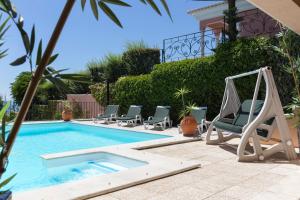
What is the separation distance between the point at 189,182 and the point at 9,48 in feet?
12.0

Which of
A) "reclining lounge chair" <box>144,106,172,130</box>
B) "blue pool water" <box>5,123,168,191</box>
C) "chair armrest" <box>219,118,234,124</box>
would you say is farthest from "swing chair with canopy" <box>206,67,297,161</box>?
"reclining lounge chair" <box>144,106,172,130</box>

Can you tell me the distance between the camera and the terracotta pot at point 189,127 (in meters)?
9.21

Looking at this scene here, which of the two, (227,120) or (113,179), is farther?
(227,120)

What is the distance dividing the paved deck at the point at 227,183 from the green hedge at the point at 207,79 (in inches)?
168

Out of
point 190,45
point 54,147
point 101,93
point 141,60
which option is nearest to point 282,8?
point 54,147

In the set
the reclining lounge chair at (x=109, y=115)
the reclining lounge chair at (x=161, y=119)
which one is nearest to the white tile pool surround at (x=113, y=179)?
the reclining lounge chair at (x=161, y=119)

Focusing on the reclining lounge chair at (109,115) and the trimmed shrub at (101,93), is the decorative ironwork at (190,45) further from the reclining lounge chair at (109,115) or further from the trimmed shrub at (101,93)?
the trimmed shrub at (101,93)

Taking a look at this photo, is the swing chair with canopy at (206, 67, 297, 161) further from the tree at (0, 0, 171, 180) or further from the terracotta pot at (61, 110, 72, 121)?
the terracotta pot at (61, 110, 72, 121)

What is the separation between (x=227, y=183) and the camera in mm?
4383

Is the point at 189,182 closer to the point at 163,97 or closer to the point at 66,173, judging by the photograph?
the point at 66,173

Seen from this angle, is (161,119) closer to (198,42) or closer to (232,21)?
(198,42)

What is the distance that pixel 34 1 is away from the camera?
1.45 metres

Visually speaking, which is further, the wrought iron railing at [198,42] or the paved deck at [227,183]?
the wrought iron railing at [198,42]

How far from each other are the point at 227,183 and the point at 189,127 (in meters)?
4.83
